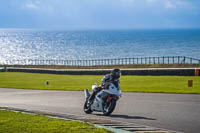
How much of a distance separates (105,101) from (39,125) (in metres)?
3.57

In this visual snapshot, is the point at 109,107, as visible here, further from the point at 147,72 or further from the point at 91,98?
the point at 147,72

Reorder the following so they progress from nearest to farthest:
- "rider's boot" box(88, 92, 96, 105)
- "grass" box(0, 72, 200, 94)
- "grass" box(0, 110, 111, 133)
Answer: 1. "grass" box(0, 110, 111, 133)
2. "rider's boot" box(88, 92, 96, 105)
3. "grass" box(0, 72, 200, 94)

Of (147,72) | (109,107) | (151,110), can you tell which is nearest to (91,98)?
(109,107)

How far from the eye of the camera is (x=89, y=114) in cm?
1661

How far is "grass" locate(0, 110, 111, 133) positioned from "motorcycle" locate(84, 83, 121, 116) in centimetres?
210

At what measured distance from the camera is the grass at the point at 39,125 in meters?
12.1

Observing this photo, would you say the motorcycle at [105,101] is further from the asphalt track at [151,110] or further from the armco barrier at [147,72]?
the armco barrier at [147,72]

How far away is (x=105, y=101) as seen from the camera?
1609 centimetres

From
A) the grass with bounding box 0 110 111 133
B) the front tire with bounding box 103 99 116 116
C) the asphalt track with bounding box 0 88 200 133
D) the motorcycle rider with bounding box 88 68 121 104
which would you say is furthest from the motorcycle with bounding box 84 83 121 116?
the grass with bounding box 0 110 111 133

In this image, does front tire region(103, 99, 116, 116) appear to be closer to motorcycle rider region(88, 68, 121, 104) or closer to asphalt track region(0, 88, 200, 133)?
asphalt track region(0, 88, 200, 133)

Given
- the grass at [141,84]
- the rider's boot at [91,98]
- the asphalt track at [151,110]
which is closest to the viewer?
the asphalt track at [151,110]

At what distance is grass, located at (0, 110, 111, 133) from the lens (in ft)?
39.9

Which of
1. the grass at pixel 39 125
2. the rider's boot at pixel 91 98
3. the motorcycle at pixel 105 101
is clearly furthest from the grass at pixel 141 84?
the grass at pixel 39 125

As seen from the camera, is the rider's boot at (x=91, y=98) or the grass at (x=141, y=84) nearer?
the rider's boot at (x=91, y=98)
